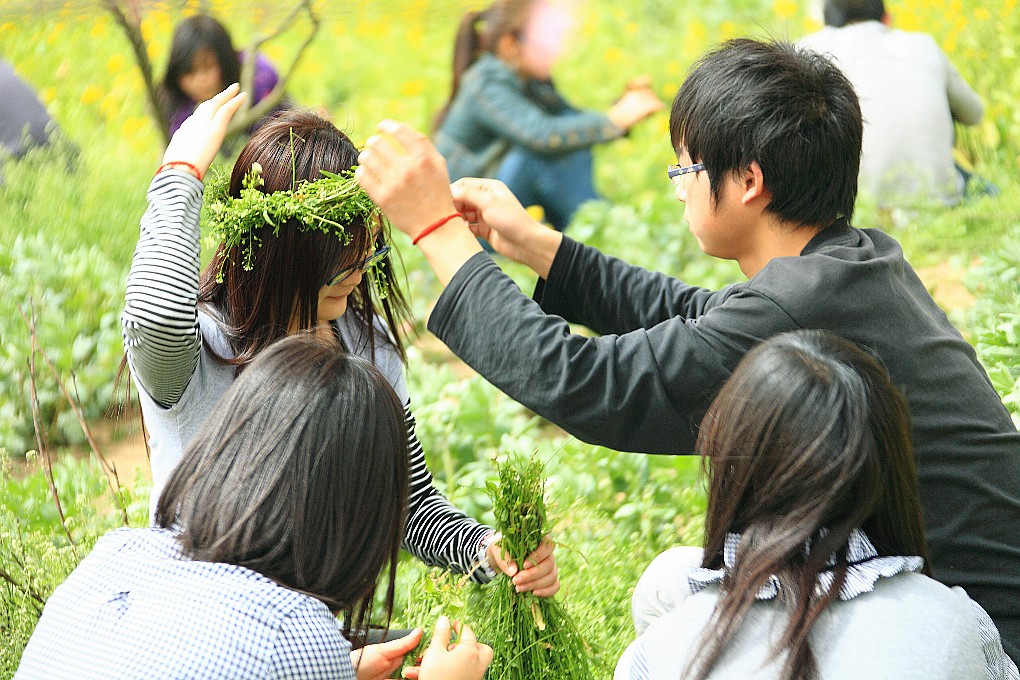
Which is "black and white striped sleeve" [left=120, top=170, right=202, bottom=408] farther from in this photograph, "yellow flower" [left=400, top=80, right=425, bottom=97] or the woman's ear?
"yellow flower" [left=400, top=80, right=425, bottom=97]

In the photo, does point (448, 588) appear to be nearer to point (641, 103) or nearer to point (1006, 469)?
point (1006, 469)

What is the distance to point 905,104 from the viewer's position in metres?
4.47

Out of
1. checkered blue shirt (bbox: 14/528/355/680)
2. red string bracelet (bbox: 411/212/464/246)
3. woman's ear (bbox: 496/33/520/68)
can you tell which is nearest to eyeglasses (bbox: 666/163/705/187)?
red string bracelet (bbox: 411/212/464/246)

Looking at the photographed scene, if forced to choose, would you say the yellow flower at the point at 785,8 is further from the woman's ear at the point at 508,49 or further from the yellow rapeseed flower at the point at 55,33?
the yellow rapeseed flower at the point at 55,33

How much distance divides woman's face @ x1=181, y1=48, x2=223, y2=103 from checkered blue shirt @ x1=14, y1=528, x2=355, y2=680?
3.46 m

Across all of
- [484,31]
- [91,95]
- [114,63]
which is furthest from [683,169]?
[114,63]

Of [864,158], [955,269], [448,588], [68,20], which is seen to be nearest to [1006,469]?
[448,588]

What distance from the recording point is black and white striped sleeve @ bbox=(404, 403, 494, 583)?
2.08 meters

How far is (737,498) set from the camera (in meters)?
1.48

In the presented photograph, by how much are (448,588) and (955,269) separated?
9.39ft

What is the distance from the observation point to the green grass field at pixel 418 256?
2629mm

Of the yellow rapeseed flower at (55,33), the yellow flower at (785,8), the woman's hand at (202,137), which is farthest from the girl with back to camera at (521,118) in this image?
the woman's hand at (202,137)

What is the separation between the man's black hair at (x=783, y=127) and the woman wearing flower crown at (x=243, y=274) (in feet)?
2.07

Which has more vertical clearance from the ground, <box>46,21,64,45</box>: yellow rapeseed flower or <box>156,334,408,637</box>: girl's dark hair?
<box>156,334,408,637</box>: girl's dark hair
